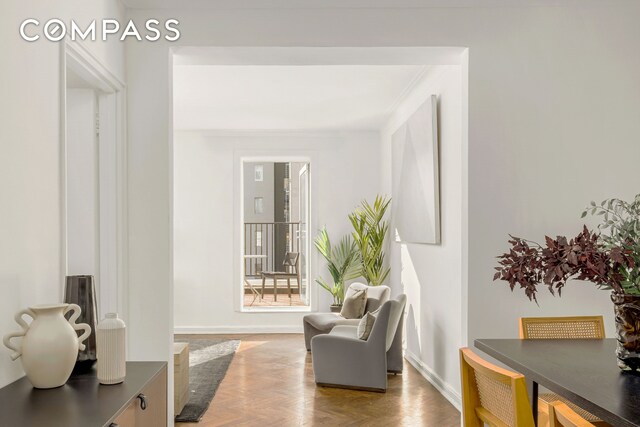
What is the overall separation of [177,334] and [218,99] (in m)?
3.58

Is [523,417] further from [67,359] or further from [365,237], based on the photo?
[365,237]

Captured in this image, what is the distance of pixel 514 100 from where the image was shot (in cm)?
378

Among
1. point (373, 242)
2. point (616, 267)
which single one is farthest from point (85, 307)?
point (373, 242)

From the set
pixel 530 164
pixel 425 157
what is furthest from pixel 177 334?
pixel 530 164

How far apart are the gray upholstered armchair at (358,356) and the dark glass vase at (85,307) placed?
3.02 meters

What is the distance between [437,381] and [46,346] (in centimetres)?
402

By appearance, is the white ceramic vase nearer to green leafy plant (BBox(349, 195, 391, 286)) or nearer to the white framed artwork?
green leafy plant (BBox(349, 195, 391, 286))

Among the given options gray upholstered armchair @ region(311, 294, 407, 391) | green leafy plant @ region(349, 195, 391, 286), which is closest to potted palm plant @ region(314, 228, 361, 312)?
green leafy plant @ region(349, 195, 391, 286)

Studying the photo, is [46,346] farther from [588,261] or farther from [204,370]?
[204,370]

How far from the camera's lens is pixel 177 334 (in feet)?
26.7

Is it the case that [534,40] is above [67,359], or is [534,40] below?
A: above

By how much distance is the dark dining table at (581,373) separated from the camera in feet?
5.56

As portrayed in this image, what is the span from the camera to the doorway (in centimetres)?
928

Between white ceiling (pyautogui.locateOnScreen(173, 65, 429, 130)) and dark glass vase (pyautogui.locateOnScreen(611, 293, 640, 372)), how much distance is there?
3544 mm
